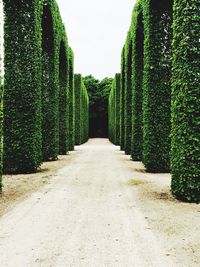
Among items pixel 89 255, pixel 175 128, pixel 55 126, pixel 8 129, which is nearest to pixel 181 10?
pixel 175 128

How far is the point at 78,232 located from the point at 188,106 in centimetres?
372

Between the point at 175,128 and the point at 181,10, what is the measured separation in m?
2.57

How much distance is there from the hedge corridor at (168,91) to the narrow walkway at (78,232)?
1479 mm

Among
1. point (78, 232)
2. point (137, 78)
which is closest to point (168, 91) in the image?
point (137, 78)

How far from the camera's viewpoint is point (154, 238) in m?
5.49

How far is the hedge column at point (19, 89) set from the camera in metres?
12.6

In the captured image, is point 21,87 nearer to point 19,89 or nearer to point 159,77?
point 19,89

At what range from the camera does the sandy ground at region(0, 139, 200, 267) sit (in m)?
4.69

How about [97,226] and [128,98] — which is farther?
[128,98]

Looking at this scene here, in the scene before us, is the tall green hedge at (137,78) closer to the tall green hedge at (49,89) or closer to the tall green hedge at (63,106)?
the tall green hedge at (49,89)

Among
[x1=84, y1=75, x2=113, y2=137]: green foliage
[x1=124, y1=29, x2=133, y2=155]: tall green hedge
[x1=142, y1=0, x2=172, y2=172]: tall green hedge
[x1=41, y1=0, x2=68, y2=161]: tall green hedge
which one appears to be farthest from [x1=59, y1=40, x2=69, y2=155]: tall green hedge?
[x1=84, y1=75, x2=113, y2=137]: green foliage

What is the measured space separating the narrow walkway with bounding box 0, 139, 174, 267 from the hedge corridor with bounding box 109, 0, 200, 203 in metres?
1.48

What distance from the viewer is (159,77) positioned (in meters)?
12.8

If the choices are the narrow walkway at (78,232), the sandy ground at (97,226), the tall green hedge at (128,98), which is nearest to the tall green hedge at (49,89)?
the tall green hedge at (128,98)
